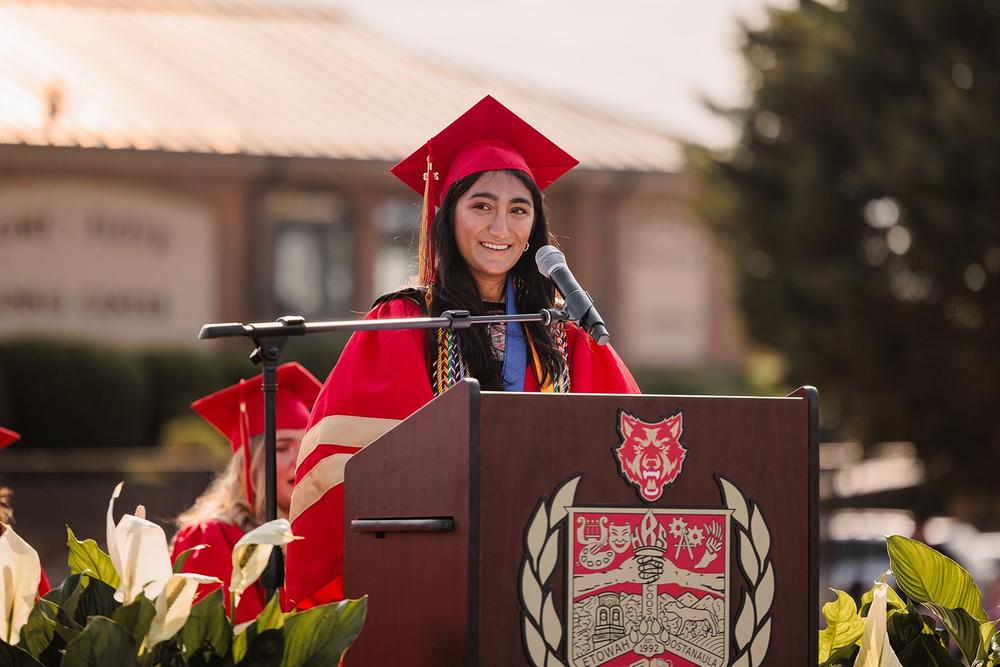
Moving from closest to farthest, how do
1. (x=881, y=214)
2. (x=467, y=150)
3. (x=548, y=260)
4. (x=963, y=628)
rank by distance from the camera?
(x=963, y=628) < (x=548, y=260) < (x=467, y=150) < (x=881, y=214)

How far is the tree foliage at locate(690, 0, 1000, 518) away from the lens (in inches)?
570

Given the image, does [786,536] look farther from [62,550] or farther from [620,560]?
[62,550]

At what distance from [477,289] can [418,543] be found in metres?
1.07

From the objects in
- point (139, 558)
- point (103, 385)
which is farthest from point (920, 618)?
point (103, 385)

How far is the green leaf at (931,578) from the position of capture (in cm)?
291

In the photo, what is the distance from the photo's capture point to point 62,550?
1278cm

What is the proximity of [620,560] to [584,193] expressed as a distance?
18.1m

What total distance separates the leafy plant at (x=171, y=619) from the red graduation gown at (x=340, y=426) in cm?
69

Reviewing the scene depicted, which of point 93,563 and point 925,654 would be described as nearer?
point 93,563

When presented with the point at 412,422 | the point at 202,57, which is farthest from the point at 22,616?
the point at 202,57

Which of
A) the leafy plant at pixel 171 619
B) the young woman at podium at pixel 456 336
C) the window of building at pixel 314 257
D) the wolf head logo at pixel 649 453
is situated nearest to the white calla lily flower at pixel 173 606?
the leafy plant at pixel 171 619

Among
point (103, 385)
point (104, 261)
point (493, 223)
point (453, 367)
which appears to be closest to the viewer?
point (453, 367)

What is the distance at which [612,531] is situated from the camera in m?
2.44

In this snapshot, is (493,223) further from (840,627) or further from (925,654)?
(925,654)
